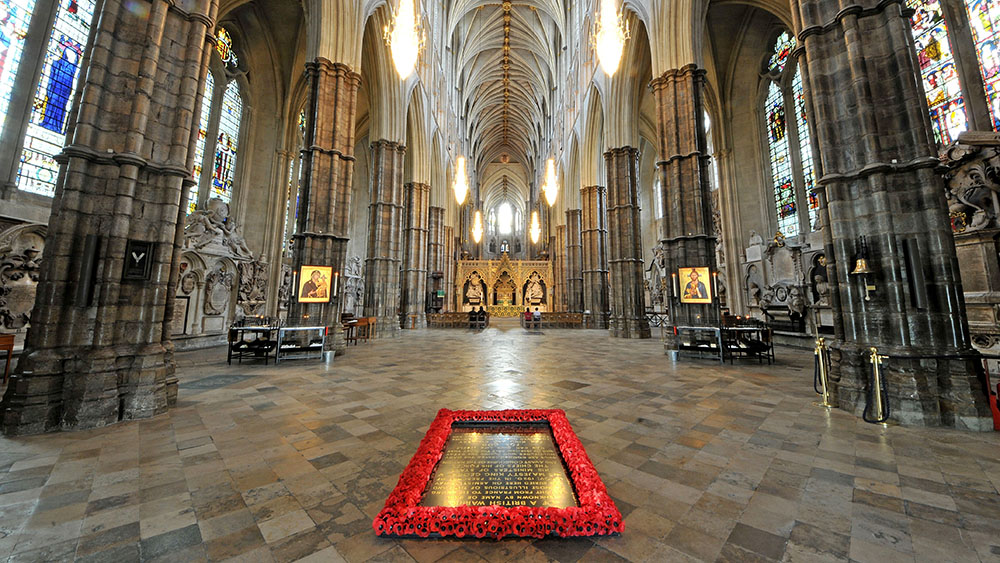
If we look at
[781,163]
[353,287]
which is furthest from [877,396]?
[353,287]

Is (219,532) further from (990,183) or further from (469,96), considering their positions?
(469,96)

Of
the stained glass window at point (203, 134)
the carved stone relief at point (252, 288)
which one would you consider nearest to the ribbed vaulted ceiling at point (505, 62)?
the stained glass window at point (203, 134)

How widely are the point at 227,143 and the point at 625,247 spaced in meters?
18.8

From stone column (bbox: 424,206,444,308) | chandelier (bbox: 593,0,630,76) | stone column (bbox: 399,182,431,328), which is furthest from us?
stone column (bbox: 424,206,444,308)

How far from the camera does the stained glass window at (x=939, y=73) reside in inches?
373

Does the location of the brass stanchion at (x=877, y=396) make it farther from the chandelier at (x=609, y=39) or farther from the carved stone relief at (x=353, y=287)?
the carved stone relief at (x=353, y=287)

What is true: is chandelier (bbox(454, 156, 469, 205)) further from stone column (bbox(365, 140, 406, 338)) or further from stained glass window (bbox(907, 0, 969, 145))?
stained glass window (bbox(907, 0, 969, 145))

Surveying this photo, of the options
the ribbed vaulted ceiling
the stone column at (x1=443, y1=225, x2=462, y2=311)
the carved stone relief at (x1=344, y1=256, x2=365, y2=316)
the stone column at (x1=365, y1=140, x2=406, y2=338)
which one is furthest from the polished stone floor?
the ribbed vaulted ceiling

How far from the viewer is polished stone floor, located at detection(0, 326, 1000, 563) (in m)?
1.91

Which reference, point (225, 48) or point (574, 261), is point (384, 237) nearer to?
point (225, 48)

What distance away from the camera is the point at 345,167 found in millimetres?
10781

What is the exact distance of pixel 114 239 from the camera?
4461 millimetres

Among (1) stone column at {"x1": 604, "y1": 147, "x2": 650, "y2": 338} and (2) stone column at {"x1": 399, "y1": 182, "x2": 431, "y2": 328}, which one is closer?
(1) stone column at {"x1": 604, "y1": 147, "x2": 650, "y2": 338}

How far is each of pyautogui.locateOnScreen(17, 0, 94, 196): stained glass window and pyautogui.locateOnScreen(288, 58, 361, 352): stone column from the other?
545cm
